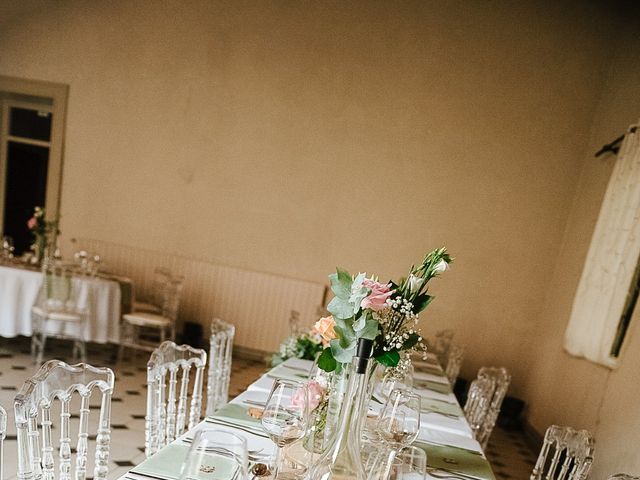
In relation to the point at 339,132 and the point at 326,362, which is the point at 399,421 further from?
the point at 339,132

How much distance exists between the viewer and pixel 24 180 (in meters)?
7.02

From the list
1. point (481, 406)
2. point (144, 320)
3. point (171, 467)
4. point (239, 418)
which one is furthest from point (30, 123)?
point (171, 467)

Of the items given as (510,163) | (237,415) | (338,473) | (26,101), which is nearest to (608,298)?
(510,163)

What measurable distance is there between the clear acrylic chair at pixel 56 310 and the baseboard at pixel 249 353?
188 cm

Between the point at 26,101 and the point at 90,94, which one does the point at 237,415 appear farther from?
the point at 26,101

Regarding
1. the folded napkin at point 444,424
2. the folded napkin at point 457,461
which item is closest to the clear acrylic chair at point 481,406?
the folded napkin at point 444,424

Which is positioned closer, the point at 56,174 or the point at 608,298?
the point at 608,298

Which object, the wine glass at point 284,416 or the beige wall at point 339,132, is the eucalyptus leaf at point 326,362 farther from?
the beige wall at point 339,132

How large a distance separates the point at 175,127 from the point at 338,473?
5879mm

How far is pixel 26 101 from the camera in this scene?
6.89m

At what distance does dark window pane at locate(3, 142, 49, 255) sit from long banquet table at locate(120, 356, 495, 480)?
5.71 metres

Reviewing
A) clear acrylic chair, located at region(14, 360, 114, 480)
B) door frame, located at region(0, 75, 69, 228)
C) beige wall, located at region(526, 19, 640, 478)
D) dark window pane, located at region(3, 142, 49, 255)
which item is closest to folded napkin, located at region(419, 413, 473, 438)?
clear acrylic chair, located at region(14, 360, 114, 480)

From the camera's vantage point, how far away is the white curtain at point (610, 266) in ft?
12.4

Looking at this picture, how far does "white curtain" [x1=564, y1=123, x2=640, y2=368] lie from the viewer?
12.4 feet
